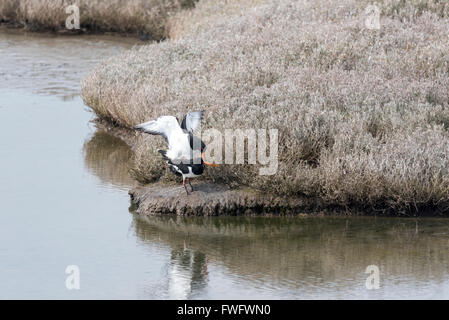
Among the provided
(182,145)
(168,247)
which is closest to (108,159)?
(182,145)

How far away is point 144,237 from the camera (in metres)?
8.39

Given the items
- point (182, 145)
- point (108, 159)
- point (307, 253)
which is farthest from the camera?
point (108, 159)

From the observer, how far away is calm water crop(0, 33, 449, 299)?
6.97 m

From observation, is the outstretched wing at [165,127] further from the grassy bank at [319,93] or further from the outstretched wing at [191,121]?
the grassy bank at [319,93]

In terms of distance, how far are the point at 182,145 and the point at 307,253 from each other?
6.00 feet

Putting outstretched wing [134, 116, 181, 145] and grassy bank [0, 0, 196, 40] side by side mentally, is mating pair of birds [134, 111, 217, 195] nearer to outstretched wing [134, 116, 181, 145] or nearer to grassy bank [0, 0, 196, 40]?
outstretched wing [134, 116, 181, 145]

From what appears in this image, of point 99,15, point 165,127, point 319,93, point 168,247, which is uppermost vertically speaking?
point 99,15

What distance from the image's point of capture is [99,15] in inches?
801

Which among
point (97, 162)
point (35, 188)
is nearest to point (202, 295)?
point (35, 188)

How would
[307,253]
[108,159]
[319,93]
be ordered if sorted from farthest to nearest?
[108,159] → [319,93] → [307,253]

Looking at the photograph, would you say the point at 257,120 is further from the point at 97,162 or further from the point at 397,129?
the point at 97,162

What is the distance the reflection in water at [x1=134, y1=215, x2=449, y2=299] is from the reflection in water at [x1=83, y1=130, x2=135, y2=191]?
169 cm

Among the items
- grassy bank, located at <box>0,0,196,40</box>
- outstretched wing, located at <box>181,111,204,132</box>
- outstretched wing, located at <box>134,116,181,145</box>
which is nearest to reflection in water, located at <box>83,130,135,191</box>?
outstretched wing, located at <box>134,116,181,145</box>

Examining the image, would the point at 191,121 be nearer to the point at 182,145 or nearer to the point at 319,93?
the point at 182,145
